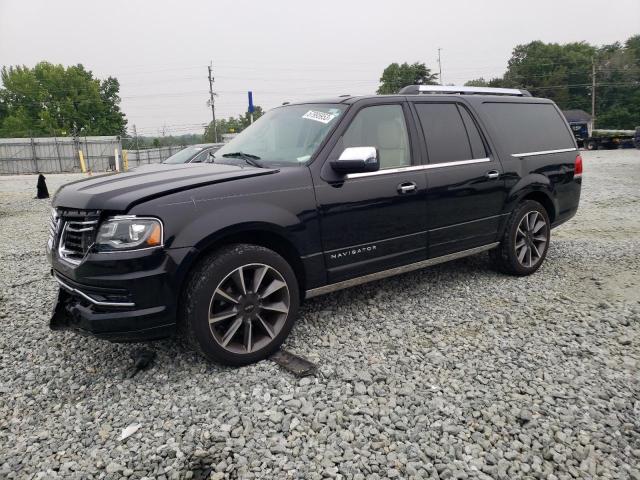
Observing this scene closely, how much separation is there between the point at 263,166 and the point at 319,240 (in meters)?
0.74

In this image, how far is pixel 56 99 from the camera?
66562 mm

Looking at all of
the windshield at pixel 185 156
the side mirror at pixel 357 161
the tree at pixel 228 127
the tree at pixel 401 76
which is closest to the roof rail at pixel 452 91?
the side mirror at pixel 357 161

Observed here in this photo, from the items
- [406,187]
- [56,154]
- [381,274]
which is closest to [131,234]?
[381,274]

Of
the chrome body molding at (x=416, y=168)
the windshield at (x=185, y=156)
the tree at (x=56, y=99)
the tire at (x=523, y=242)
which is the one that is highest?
the tree at (x=56, y=99)

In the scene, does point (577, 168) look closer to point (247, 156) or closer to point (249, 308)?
point (247, 156)

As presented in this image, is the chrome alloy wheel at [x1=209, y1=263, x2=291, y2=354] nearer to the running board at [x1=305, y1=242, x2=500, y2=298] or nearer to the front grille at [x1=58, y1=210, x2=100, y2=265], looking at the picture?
the running board at [x1=305, y1=242, x2=500, y2=298]

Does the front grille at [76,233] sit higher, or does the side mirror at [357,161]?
the side mirror at [357,161]

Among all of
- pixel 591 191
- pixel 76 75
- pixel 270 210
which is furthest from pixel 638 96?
pixel 270 210

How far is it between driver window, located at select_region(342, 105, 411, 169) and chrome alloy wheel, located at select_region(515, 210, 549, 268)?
1.80 metres

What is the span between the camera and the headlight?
297 centimetres

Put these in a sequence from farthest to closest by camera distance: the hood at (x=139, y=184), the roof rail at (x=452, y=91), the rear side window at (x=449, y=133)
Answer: the roof rail at (x=452, y=91)
the rear side window at (x=449, y=133)
the hood at (x=139, y=184)

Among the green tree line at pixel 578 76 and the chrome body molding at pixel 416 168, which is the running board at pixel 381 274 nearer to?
the chrome body molding at pixel 416 168

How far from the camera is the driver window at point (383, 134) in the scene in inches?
157

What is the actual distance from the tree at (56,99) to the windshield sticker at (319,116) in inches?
2690
